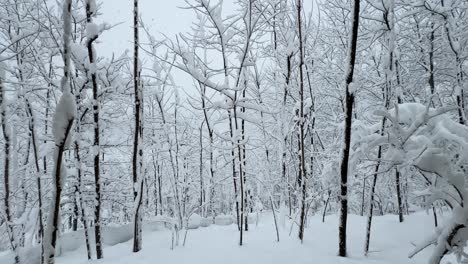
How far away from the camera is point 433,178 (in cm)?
241

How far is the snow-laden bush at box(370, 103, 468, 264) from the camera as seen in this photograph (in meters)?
2.12

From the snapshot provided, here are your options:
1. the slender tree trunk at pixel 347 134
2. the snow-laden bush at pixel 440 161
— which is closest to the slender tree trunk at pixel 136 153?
the slender tree trunk at pixel 347 134

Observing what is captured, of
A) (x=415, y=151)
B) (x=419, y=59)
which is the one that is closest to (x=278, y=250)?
(x=415, y=151)

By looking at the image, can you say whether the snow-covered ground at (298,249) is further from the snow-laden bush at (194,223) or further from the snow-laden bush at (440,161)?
the snow-laden bush at (194,223)

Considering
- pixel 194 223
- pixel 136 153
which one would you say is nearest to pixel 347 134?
pixel 136 153

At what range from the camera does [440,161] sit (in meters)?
2.14

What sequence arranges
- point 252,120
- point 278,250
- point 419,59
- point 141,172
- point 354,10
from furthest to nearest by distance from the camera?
point 419,59 → point 141,172 → point 252,120 → point 278,250 → point 354,10

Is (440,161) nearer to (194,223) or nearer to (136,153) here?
(136,153)

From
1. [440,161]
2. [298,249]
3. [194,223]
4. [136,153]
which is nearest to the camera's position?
[440,161]

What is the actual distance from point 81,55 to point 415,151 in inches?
209

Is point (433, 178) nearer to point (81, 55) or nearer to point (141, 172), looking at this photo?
point (141, 172)

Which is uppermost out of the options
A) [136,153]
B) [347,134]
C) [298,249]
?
[347,134]

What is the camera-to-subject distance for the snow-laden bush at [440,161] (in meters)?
2.12

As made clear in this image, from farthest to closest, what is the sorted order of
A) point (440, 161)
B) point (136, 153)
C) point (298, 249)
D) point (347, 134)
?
point (136, 153) < point (298, 249) < point (347, 134) < point (440, 161)
